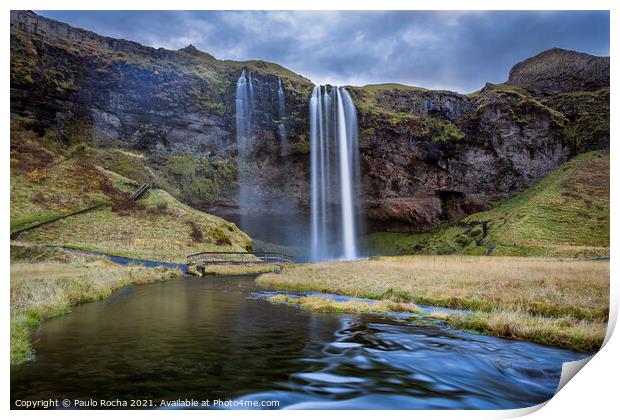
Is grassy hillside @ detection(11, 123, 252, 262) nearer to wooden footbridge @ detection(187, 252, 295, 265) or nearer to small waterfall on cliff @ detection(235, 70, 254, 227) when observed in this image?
wooden footbridge @ detection(187, 252, 295, 265)

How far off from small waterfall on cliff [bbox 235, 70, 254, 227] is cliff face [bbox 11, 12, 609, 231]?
1.14m

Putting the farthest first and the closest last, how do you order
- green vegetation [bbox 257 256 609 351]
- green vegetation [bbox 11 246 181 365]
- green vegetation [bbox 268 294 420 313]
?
green vegetation [bbox 268 294 420 313] → green vegetation [bbox 257 256 609 351] → green vegetation [bbox 11 246 181 365]

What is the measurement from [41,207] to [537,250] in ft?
144

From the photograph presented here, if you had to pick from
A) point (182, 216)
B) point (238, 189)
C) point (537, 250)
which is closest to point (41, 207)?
point (182, 216)

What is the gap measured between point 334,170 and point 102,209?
33487 mm

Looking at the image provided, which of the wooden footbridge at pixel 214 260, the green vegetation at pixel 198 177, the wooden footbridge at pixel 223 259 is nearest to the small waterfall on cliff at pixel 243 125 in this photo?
the green vegetation at pixel 198 177

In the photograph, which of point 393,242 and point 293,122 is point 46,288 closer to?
point 293,122

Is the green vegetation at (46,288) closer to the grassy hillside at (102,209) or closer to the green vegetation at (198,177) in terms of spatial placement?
the grassy hillside at (102,209)

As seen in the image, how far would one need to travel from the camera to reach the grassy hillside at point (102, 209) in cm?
2814

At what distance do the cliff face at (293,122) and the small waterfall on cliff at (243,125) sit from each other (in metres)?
1.14

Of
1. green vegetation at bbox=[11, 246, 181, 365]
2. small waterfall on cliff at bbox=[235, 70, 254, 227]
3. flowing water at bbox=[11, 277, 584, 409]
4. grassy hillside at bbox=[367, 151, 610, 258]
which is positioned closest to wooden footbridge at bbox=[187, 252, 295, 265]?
green vegetation at bbox=[11, 246, 181, 365]

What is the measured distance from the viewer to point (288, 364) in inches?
323

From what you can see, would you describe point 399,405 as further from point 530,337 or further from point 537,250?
point 537,250

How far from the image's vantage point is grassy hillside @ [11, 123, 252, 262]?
2814cm
